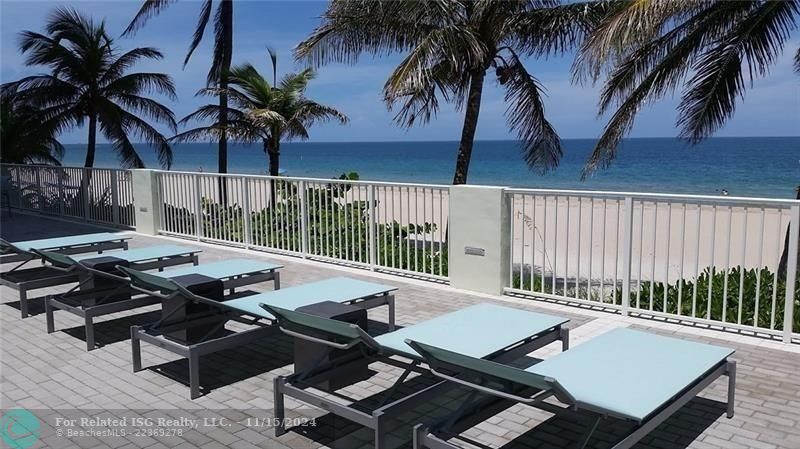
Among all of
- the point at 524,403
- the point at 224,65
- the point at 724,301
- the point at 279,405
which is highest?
the point at 224,65

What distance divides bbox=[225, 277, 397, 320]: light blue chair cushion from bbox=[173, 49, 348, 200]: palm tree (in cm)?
1231

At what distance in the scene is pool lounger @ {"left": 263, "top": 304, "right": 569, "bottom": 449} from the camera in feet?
12.5

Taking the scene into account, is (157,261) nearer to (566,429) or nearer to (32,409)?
(32,409)

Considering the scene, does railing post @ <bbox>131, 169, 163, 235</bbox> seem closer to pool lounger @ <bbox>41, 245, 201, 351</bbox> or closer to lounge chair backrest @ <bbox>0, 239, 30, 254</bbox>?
lounge chair backrest @ <bbox>0, 239, 30, 254</bbox>

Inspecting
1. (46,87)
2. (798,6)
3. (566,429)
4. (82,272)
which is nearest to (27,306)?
(82,272)

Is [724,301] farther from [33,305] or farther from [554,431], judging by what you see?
[33,305]

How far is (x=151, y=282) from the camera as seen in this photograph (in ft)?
18.1

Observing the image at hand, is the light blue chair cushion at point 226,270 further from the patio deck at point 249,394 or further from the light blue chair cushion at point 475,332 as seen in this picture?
the light blue chair cushion at point 475,332

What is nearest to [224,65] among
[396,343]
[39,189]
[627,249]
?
[39,189]

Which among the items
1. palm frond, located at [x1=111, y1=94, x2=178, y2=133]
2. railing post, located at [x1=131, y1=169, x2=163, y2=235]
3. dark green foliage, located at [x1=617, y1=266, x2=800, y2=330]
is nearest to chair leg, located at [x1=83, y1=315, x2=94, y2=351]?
dark green foliage, located at [x1=617, y1=266, x2=800, y2=330]

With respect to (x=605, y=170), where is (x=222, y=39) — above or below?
above

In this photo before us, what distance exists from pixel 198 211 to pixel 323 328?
8.32 meters

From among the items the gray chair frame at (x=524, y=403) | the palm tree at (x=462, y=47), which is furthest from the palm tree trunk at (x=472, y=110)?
the gray chair frame at (x=524, y=403)

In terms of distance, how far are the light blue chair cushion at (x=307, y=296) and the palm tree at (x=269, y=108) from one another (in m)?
12.3
